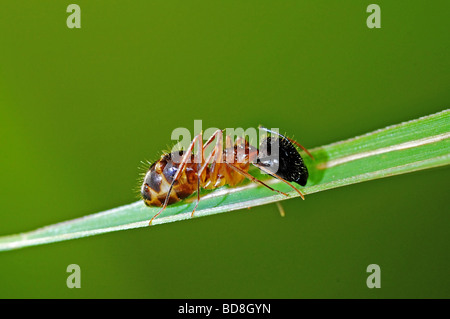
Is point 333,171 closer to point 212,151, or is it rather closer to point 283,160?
point 283,160

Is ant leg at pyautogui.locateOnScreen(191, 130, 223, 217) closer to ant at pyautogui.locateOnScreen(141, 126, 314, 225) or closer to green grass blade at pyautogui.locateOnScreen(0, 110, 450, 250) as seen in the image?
ant at pyautogui.locateOnScreen(141, 126, 314, 225)

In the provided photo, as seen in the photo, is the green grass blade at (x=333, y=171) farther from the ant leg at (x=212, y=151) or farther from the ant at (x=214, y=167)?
the ant leg at (x=212, y=151)

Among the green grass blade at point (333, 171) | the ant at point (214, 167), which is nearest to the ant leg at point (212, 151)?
the ant at point (214, 167)

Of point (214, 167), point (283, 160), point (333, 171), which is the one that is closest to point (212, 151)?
point (214, 167)

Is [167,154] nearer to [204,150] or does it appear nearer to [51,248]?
[204,150]

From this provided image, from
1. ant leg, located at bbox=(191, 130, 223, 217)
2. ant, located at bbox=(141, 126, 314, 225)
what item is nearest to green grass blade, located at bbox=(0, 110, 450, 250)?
ant, located at bbox=(141, 126, 314, 225)

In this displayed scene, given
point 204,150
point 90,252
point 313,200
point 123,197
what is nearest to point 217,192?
point 204,150
